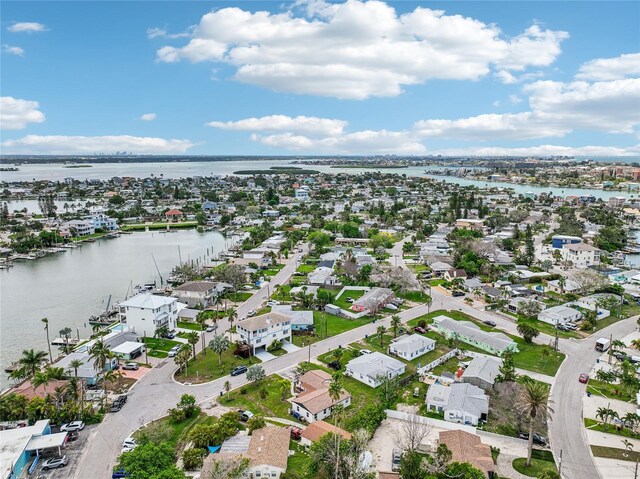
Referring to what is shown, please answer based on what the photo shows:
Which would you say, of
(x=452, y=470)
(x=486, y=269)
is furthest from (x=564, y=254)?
(x=452, y=470)

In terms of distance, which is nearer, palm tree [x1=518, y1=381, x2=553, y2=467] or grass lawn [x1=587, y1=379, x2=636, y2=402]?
palm tree [x1=518, y1=381, x2=553, y2=467]

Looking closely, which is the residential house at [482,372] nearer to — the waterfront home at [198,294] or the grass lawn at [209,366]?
the grass lawn at [209,366]

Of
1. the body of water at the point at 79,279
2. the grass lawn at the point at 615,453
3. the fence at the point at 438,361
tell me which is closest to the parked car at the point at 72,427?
the body of water at the point at 79,279

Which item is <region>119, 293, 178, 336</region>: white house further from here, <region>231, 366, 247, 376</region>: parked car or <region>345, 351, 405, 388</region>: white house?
<region>345, 351, 405, 388</region>: white house

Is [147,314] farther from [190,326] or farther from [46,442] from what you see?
[46,442]

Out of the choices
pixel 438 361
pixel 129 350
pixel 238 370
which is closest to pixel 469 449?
pixel 438 361

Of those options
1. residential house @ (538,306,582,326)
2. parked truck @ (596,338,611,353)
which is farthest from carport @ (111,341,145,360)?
parked truck @ (596,338,611,353)
